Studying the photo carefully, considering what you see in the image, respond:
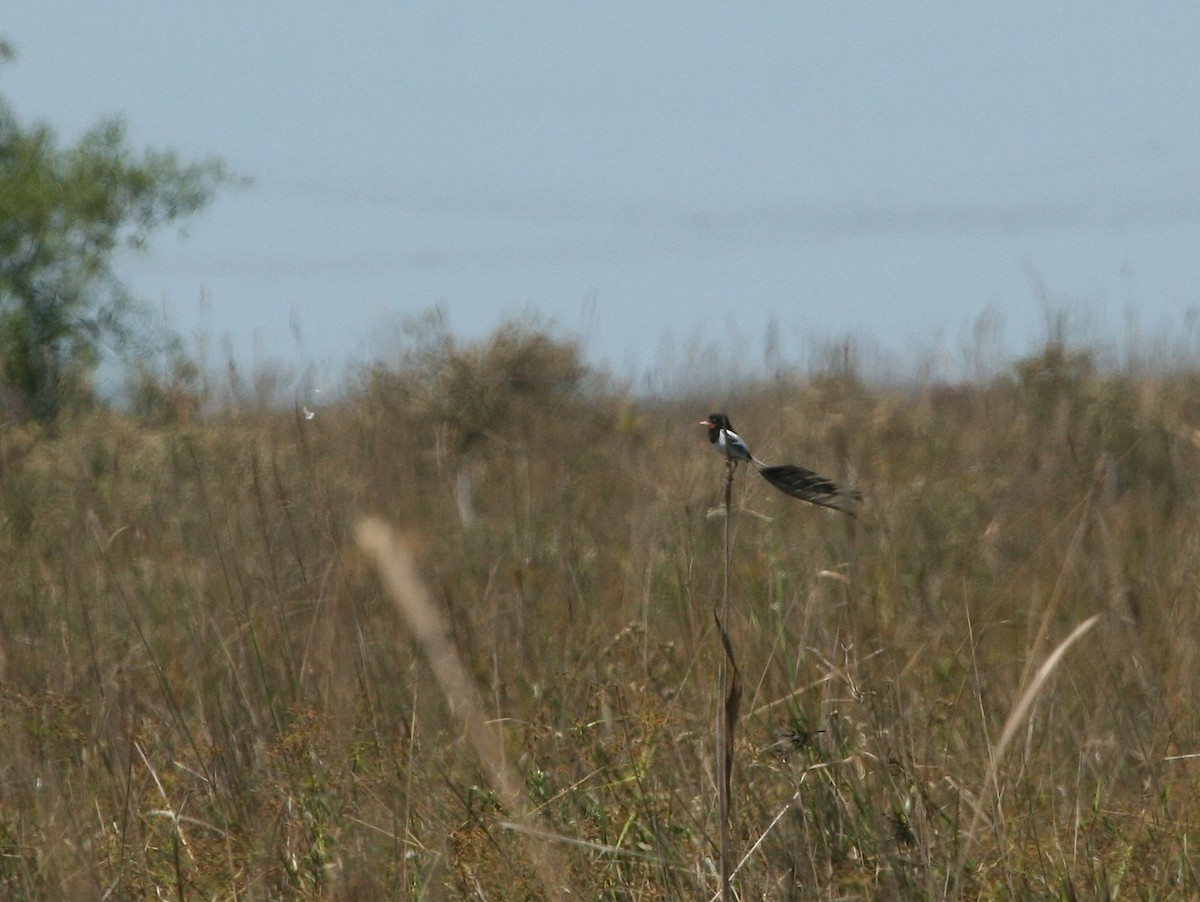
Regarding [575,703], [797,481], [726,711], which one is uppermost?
[797,481]

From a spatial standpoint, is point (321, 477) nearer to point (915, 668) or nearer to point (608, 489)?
point (915, 668)

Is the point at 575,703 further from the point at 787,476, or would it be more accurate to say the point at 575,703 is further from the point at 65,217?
the point at 65,217

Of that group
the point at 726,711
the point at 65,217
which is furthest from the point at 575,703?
the point at 65,217

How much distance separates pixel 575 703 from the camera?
3.09 meters

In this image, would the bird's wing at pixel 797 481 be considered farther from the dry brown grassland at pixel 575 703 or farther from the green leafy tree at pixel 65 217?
the green leafy tree at pixel 65 217

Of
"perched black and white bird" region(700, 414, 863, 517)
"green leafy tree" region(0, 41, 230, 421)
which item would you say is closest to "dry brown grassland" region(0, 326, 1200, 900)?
"perched black and white bird" region(700, 414, 863, 517)

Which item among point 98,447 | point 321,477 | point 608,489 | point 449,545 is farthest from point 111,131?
point 321,477

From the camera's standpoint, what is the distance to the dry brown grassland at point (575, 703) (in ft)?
7.29

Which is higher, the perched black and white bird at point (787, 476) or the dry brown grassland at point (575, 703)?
the perched black and white bird at point (787, 476)

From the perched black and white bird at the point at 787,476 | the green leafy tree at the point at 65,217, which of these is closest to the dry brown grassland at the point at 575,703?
the perched black and white bird at the point at 787,476

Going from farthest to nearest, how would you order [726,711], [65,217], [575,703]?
1. [65,217]
2. [575,703]
3. [726,711]

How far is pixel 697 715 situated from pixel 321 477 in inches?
36.9

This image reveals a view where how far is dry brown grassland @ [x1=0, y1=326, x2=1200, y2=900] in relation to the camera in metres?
2.22

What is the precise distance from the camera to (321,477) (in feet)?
10.1
